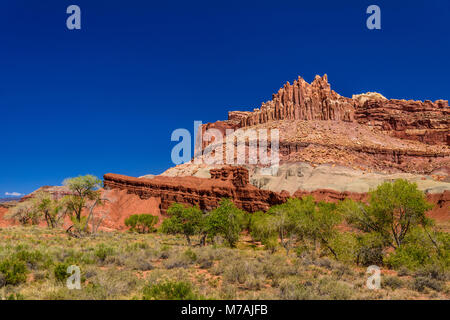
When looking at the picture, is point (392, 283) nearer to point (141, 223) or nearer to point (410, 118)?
point (141, 223)

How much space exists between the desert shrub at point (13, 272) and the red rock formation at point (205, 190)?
48.1 metres

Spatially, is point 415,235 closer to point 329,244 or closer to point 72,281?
point 329,244

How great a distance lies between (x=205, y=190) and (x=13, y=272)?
5233 centimetres

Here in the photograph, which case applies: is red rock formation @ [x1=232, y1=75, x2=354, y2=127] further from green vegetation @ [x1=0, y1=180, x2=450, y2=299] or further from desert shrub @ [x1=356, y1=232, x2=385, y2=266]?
desert shrub @ [x1=356, y1=232, x2=385, y2=266]

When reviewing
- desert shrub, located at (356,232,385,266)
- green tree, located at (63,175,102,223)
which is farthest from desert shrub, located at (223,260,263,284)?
green tree, located at (63,175,102,223)

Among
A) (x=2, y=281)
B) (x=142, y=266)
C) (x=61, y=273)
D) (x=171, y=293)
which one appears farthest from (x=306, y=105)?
(x=2, y=281)

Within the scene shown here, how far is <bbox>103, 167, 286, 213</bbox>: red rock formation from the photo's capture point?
57.9 m

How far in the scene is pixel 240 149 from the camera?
10462cm

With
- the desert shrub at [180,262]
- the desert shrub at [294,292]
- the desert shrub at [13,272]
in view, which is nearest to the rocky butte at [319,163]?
the desert shrub at [180,262]

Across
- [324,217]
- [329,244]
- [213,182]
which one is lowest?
[329,244]

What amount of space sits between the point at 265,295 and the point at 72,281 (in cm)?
733

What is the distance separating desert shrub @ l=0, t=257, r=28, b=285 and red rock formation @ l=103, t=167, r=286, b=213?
48.1 metres
